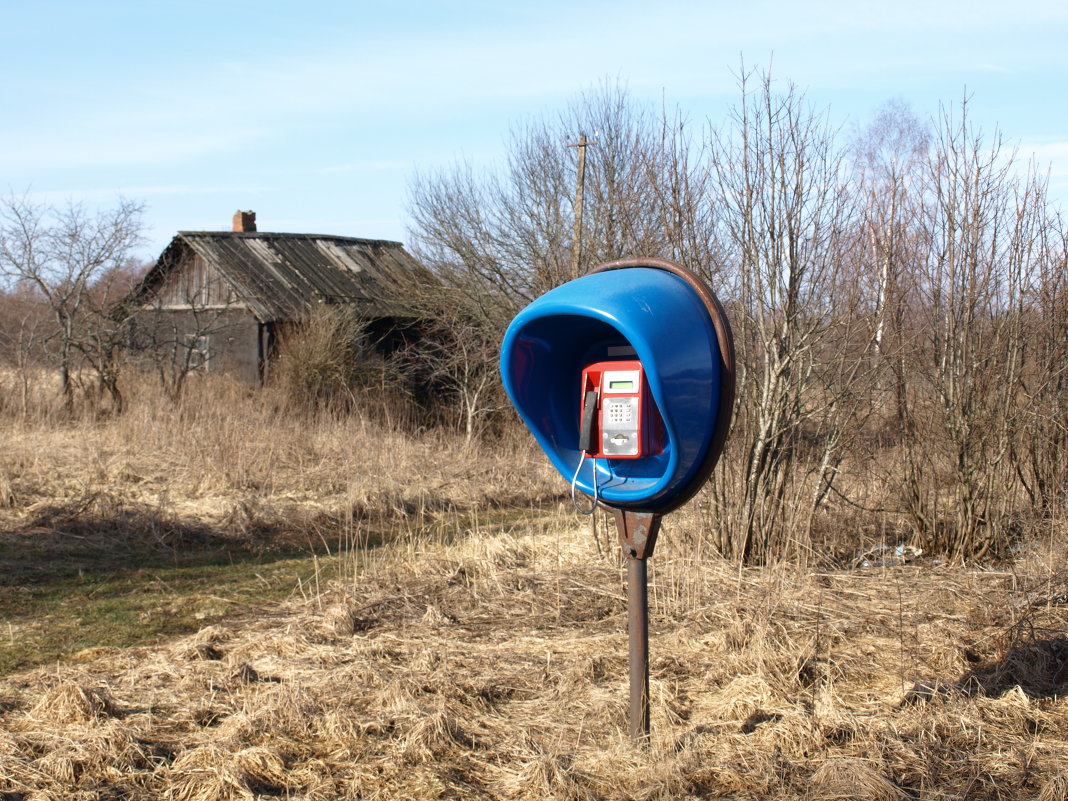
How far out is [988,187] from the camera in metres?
7.25

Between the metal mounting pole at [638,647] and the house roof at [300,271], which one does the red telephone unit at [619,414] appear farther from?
the house roof at [300,271]

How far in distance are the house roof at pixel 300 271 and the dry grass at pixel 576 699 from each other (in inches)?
603

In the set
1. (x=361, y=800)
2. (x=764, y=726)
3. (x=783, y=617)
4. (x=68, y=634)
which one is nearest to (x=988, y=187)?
(x=783, y=617)

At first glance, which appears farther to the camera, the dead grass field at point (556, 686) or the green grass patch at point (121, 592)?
the green grass patch at point (121, 592)

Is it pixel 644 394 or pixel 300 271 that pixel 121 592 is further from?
pixel 300 271

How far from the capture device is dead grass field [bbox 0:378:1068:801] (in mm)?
3564

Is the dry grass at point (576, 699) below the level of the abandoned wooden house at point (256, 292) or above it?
below

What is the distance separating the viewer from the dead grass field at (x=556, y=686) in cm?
356

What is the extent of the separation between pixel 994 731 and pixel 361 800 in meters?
2.58

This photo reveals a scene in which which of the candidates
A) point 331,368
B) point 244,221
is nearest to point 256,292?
point 331,368

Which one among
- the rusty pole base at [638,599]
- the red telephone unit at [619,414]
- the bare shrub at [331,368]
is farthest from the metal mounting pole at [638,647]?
the bare shrub at [331,368]

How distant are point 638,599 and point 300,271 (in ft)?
64.7

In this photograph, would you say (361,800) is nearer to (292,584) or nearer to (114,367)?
(292,584)

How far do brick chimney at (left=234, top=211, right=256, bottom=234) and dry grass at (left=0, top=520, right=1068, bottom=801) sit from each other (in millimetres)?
20074
